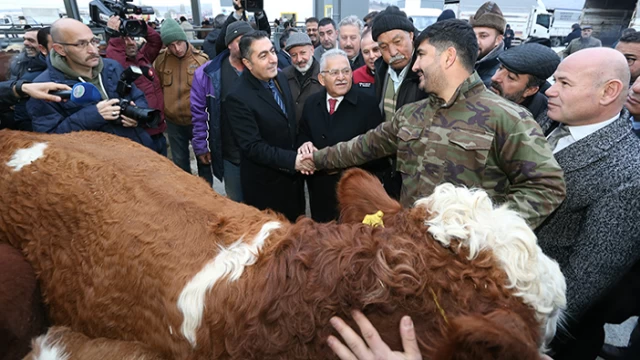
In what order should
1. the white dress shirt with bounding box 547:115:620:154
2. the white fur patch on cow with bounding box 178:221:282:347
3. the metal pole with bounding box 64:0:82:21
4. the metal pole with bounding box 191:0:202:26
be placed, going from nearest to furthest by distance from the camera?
the white fur patch on cow with bounding box 178:221:282:347 < the white dress shirt with bounding box 547:115:620:154 < the metal pole with bounding box 64:0:82:21 < the metal pole with bounding box 191:0:202:26

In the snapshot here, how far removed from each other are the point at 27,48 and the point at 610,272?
8320 millimetres

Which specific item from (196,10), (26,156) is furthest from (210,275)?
(196,10)

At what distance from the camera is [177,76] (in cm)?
525

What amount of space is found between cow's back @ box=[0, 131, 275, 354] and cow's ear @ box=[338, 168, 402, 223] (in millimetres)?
443

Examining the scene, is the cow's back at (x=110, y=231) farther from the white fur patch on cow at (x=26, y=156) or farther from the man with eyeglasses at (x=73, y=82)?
the man with eyeglasses at (x=73, y=82)

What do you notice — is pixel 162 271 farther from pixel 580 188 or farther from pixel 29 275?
pixel 580 188

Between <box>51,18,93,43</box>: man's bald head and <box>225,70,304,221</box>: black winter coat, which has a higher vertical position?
<box>51,18,93,43</box>: man's bald head

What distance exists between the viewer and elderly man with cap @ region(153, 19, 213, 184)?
511 centimetres

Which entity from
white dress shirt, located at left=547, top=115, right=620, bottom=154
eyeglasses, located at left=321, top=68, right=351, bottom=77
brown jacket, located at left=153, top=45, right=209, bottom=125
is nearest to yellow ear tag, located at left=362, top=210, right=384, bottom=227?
white dress shirt, located at left=547, top=115, right=620, bottom=154

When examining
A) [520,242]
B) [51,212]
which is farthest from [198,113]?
[520,242]

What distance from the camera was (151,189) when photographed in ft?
6.23

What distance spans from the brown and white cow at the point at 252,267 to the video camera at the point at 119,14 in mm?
3510

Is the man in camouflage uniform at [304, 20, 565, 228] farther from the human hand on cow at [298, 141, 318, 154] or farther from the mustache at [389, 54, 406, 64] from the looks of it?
the mustache at [389, 54, 406, 64]

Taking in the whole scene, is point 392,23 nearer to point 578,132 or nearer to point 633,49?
point 578,132
